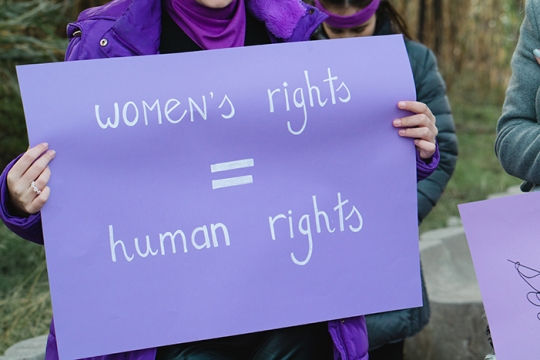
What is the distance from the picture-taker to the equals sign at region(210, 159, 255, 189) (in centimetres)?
174

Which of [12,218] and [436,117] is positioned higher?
[12,218]

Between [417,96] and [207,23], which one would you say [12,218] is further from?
[417,96]

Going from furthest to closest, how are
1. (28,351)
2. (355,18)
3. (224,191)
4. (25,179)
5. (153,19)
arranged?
(355,18), (28,351), (153,19), (224,191), (25,179)

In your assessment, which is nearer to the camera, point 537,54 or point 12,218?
point 12,218

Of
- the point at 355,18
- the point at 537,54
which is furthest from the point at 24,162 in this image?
the point at 355,18

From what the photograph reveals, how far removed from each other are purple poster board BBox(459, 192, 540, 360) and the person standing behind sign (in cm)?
92

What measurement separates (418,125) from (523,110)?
0.28 meters

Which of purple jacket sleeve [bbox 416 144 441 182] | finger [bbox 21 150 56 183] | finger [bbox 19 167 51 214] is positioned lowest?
purple jacket sleeve [bbox 416 144 441 182]

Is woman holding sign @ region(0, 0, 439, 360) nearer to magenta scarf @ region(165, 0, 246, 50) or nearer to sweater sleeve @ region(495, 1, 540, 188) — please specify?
magenta scarf @ region(165, 0, 246, 50)

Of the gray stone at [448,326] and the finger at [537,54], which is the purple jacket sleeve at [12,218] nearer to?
the finger at [537,54]

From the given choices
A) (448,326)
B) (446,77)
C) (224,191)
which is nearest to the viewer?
(224,191)

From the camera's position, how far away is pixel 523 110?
189 centimetres

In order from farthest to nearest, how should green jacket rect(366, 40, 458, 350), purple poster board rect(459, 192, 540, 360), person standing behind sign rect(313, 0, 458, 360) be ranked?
green jacket rect(366, 40, 458, 350), person standing behind sign rect(313, 0, 458, 360), purple poster board rect(459, 192, 540, 360)

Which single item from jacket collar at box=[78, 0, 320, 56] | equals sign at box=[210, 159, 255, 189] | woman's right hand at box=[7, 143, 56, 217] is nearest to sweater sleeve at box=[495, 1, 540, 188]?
jacket collar at box=[78, 0, 320, 56]
